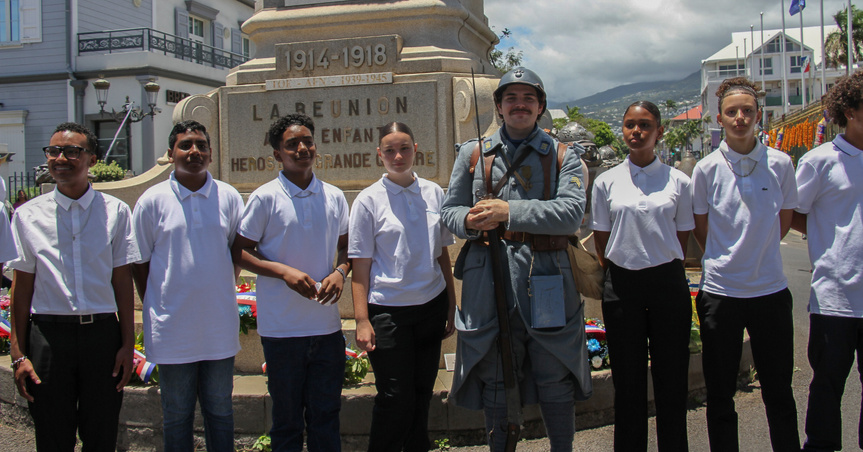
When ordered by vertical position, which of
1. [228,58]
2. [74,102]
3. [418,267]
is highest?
[228,58]

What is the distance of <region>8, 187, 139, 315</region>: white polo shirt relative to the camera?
9.55 feet

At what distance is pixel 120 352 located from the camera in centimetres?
300

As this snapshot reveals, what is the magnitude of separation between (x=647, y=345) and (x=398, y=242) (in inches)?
52.2

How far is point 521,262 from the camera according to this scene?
296 cm

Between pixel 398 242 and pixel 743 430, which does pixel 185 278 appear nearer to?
pixel 398 242

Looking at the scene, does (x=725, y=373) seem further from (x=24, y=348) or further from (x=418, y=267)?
(x=24, y=348)

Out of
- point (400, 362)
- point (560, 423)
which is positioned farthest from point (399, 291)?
point (560, 423)

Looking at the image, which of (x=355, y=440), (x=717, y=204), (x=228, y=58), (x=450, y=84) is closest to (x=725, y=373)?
(x=717, y=204)

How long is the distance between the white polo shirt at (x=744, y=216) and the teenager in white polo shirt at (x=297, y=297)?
181 cm

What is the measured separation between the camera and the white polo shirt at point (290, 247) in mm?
3115

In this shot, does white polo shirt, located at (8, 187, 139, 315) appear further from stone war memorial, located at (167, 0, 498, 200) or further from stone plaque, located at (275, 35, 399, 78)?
stone plaque, located at (275, 35, 399, 78)

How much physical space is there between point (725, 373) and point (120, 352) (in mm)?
2833

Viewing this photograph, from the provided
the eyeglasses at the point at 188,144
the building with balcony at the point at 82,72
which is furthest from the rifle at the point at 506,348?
the building with balcony at the point at 82,72

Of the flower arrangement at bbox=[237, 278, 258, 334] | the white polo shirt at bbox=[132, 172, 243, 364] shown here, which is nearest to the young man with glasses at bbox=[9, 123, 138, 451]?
the white polo shirt at bbox=[132, 172, 243, 364]
